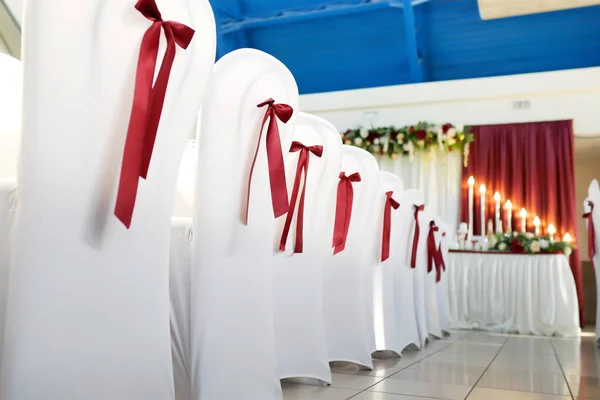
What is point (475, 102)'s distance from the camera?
7816 millimetres

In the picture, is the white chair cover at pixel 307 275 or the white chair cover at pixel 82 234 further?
the white chair cover at pixel 307 275

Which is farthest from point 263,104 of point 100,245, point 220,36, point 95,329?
point 220,36

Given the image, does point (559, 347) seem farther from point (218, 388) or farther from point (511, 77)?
point (511, 77)

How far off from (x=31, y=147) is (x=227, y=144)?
2.08 ft

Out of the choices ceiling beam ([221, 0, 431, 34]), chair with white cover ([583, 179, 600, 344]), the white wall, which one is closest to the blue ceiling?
ceiling beam ([221, 0, 431, 34])

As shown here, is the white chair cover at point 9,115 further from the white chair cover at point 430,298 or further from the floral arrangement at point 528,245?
the floral arrangement at point 528,245

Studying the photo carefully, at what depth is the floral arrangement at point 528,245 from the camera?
504 centimetres

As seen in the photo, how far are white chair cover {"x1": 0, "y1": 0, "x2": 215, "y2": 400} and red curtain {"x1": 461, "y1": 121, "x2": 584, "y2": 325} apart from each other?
6.75 metres

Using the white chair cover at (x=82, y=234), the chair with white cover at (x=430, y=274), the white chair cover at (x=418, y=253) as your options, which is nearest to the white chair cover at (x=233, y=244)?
the white chair cover at (x=82, y=234)

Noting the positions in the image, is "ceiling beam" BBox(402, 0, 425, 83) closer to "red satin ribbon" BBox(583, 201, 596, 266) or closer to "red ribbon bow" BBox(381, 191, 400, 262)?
"red satin ribbon" BBox(583, 201, 596, 266)

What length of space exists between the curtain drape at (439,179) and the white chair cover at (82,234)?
6.83 metres

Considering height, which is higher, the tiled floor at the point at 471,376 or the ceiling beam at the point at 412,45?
the ceiling beam at the point at 412,45

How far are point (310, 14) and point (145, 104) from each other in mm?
7110

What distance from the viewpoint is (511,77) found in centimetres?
756
